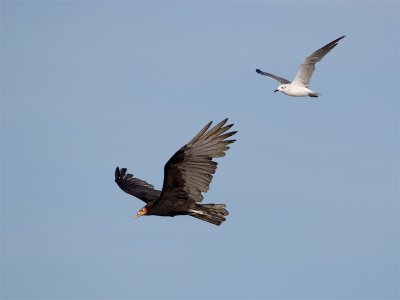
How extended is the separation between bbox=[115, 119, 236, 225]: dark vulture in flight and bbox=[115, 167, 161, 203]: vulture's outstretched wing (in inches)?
100.0

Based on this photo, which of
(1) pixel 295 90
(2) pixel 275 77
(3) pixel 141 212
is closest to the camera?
(3) pixel 141 212

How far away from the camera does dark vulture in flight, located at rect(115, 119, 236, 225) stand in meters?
18.6

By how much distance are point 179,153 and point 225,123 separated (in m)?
1.07

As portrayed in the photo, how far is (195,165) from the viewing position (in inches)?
742

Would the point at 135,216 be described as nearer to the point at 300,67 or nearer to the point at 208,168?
the point at 208,168

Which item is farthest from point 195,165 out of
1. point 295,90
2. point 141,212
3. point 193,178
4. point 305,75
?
point 305,75

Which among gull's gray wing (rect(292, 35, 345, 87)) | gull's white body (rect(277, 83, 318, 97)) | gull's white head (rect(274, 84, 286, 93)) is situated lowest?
gull's white body (rect(277, 83, 318, 97))

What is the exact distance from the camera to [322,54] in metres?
31.8

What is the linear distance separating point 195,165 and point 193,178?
33 centimetres

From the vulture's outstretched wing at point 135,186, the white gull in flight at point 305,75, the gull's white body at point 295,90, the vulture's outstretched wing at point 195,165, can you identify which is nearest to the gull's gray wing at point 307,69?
the white gull in flight at point 305,75

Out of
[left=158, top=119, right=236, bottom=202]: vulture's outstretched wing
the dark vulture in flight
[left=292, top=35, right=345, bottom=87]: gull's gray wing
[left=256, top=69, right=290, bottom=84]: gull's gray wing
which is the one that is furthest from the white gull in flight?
[left=158, top=119, right=236, bottom=202]: vulture's outstretched wing

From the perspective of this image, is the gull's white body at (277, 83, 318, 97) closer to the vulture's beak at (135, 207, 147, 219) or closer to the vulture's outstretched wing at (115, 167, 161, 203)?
the vulture's outstretched wing at (115, 167, 161, 203)

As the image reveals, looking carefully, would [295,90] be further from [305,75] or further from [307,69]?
[307,69]

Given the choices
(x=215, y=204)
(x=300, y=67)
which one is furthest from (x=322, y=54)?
(x=215, y=204)
